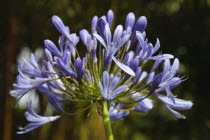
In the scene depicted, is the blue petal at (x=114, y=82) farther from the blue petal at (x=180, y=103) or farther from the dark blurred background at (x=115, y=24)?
the dark blurred background at (x=115, y=24)

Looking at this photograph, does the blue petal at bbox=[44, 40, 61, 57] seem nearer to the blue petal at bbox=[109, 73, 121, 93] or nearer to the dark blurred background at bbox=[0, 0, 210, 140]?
the blue petal at bbox=[109, 73, 121, 93]

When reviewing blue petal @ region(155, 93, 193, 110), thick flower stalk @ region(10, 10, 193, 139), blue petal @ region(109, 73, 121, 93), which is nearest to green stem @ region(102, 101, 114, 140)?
thick flower stalk @ region(10, 10, 193, 139)

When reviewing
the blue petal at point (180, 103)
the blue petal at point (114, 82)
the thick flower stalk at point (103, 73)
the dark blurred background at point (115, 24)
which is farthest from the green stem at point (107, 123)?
the dark blurred background at point (115, 24)

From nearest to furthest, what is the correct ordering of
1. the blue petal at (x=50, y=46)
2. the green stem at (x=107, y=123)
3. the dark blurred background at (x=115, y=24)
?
the green stem at (x=107, y=123) < the blue petal at (x=50, y=46) < the dark blurred background at (x=115, y=24)

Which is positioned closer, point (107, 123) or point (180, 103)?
point (107, 123)

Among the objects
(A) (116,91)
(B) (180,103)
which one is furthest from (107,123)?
(B) (180,103)

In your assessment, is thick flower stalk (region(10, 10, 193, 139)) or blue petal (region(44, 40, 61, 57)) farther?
blue petal (region(44, 40, 61, 57))

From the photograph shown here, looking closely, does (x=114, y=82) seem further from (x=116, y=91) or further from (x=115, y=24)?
(x=115, y=24)

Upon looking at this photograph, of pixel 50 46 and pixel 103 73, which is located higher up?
pixel 50 46
